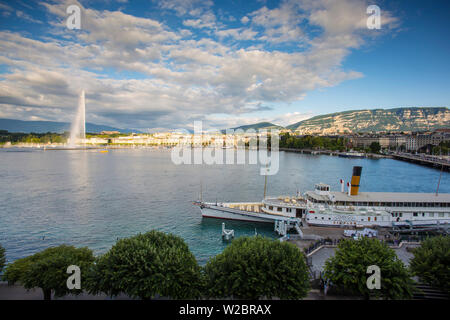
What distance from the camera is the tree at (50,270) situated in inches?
Result: 388

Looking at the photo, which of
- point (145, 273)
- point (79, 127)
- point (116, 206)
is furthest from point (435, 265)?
point (79, 127)

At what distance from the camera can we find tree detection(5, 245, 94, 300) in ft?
32.4

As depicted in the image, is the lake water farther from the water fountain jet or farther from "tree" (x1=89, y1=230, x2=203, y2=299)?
the water fountain jet

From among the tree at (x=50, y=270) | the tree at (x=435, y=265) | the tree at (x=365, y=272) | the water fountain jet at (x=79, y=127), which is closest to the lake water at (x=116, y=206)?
the tree at (x=50, y=270)

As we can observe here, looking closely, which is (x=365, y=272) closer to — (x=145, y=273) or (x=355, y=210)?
(x=145, y=273)

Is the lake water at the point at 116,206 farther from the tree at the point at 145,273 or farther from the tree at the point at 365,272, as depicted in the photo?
the tree at the point at 365,272

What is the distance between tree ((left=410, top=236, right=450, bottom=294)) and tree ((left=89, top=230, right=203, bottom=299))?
8781mm

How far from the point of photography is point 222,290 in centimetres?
1020

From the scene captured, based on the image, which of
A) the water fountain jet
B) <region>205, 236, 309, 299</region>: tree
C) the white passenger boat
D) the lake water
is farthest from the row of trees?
the water fountain jet

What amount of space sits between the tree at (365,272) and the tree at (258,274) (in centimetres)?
150

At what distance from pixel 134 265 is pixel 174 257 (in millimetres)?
1488

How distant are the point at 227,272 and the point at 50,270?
6671 millimetres

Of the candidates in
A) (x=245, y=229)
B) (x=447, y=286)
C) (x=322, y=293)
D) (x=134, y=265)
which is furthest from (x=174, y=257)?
(x=245, y=229)
